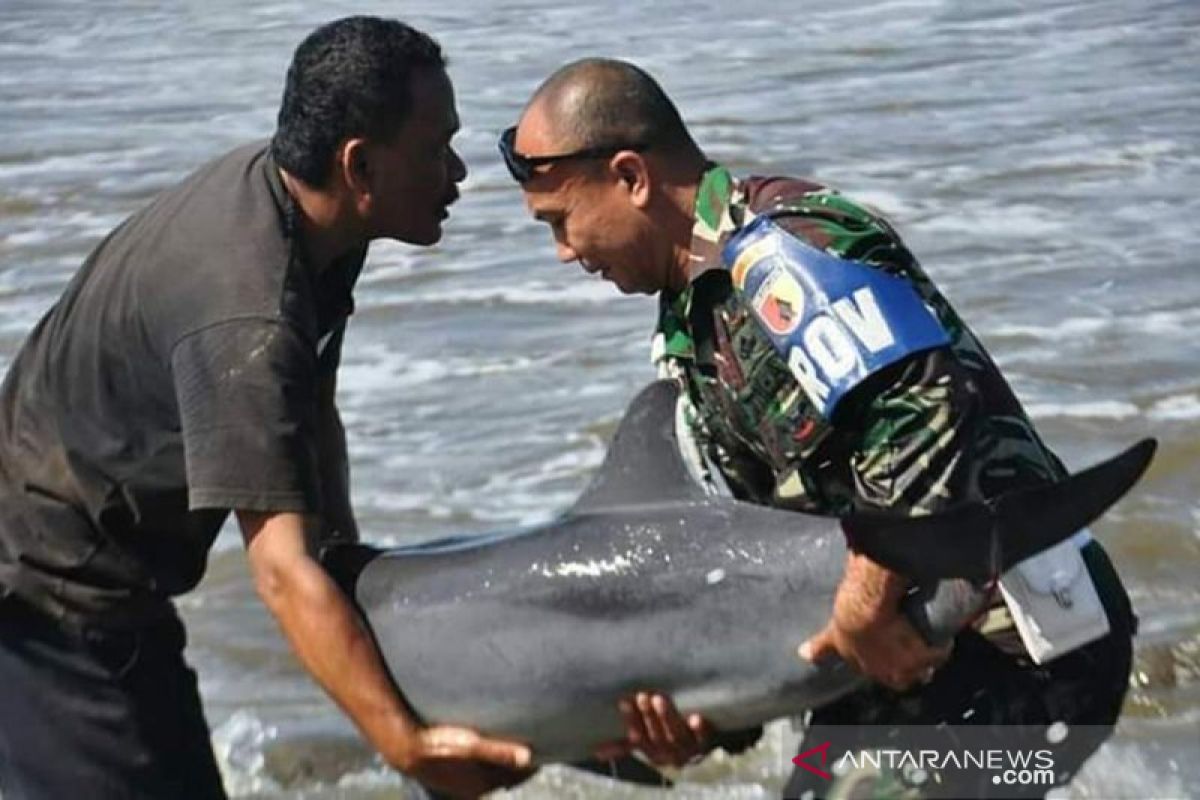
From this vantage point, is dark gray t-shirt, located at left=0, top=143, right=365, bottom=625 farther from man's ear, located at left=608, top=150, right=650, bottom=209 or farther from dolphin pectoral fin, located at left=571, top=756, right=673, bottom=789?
dolphin pectoral fin, located at left=571, top=756, right=673, bottom=789

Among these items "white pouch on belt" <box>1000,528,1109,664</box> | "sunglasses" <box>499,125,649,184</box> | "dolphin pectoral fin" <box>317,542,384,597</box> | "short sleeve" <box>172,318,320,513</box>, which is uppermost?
"sunglasses" <box>499,125,649,184</box>

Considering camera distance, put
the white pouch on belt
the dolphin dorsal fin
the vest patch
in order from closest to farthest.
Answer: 1. the vest patch
2. the white pouch on belt
3. the dolphin dorsal fin

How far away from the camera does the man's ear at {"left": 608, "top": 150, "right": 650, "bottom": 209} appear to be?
4516 mm

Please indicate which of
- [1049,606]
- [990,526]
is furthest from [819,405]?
[1049,606]

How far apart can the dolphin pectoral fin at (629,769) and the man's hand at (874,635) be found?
523mm

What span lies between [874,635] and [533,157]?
111 centimetres

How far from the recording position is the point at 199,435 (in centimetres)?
442

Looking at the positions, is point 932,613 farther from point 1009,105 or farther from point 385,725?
point 1009,105

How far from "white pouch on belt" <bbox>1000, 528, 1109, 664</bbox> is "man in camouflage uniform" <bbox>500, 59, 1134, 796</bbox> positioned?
6 centimetres

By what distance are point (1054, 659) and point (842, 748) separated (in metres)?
0.40

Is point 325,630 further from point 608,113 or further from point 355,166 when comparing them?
point 608,113

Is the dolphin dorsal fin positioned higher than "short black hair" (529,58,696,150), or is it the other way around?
"short black hair" (529,58,696,150)

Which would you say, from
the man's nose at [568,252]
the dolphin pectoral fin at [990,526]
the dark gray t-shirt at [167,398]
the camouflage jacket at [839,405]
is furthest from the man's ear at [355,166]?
the dolphin pectoral fin at [990,526]

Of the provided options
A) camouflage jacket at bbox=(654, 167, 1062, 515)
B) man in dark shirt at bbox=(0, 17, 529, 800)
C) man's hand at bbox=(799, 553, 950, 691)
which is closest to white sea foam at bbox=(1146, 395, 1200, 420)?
man in dark shirt at bbox=(0, 17, 529, 800)
